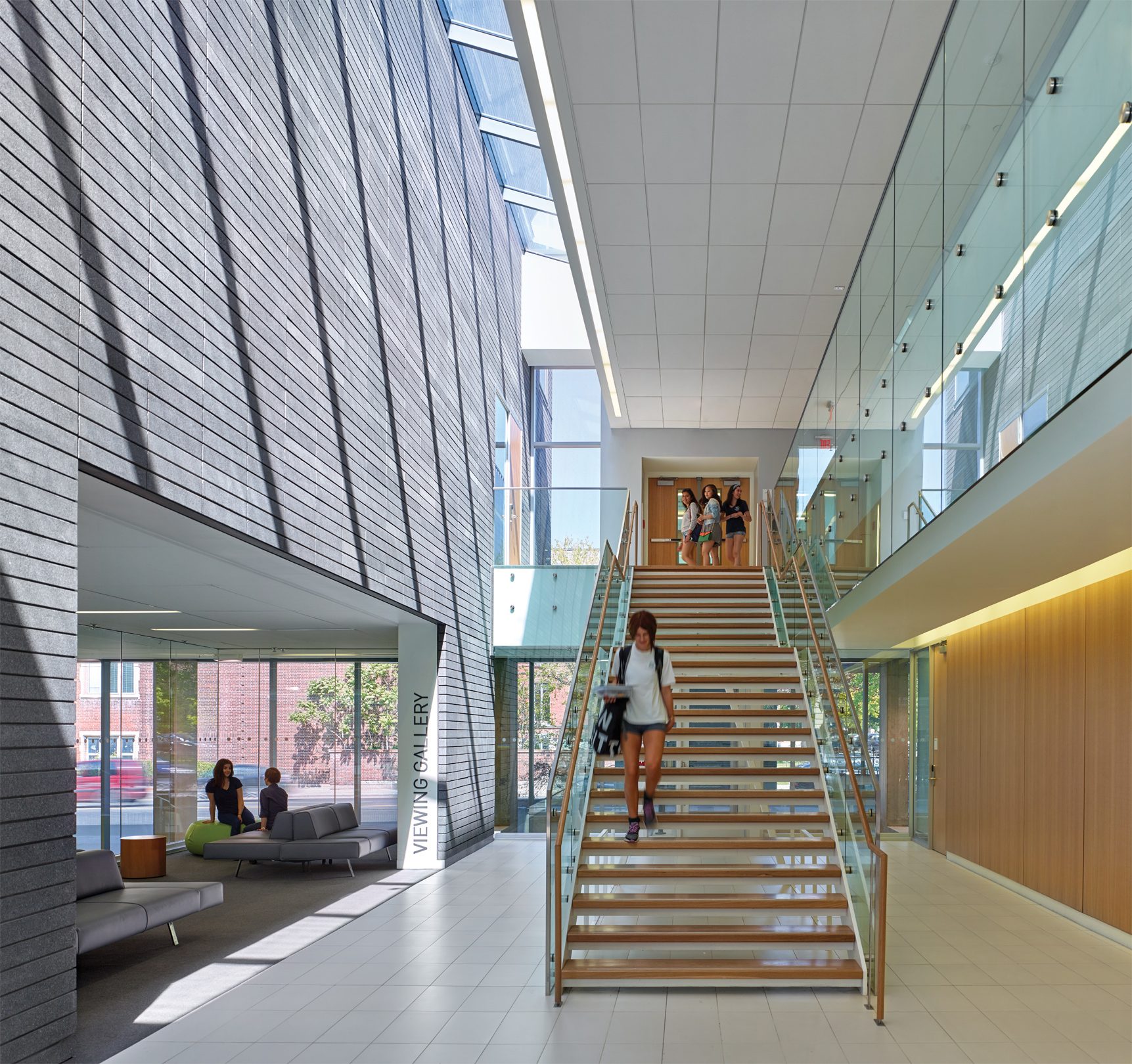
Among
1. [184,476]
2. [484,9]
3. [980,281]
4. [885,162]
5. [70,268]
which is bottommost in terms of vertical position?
[184,476]

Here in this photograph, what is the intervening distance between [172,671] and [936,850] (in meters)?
11.4

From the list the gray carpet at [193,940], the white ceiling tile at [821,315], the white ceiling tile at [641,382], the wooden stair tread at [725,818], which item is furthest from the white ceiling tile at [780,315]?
→ the gray carpet at [193,940]

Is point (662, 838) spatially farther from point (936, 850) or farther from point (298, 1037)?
point (936, 850)

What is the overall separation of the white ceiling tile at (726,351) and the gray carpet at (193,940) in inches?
305

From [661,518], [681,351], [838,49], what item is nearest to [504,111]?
[681,351]

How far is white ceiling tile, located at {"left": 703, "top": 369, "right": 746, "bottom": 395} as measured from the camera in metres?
15.5

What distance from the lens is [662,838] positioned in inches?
307

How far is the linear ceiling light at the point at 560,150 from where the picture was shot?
7.47 meters

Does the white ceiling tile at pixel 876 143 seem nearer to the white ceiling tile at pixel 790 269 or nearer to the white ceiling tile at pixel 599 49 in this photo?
the white ceiling tile at pixel 790 269

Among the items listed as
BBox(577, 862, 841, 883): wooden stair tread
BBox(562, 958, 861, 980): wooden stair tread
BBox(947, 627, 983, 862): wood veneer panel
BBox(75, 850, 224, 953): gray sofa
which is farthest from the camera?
BBox(947, 627, 983, 862): wood veneer panel

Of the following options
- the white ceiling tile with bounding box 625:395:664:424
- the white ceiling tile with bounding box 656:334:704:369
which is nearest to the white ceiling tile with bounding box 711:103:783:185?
the white ceiling tile with bounding box 656:334:704:369

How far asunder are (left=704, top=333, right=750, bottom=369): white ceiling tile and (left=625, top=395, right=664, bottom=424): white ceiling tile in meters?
1.93

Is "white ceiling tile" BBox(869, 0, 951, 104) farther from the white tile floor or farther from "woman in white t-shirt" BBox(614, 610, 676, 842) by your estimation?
the white tile floor

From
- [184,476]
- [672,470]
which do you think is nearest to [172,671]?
[672,470]
